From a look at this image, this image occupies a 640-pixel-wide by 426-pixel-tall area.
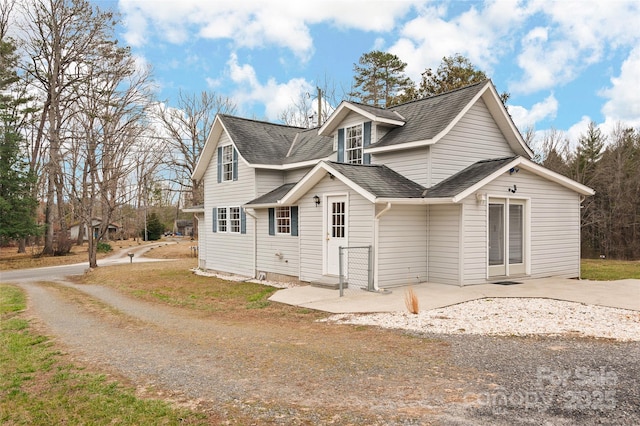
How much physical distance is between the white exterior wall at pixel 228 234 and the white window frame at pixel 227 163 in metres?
0.23

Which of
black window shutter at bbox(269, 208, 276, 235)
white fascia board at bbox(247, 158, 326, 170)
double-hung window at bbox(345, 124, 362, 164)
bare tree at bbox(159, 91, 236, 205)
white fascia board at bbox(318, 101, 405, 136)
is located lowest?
black window shutter at bbox(269, 208, 276, 235)

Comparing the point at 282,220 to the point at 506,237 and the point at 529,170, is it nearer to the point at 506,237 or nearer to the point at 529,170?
the point at 506,237

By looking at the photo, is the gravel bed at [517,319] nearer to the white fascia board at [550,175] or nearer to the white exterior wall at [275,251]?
the white fascia board at [550,175]

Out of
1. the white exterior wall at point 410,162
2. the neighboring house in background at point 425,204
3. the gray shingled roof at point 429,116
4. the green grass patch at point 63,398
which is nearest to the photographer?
the green grass patch at point 63,398

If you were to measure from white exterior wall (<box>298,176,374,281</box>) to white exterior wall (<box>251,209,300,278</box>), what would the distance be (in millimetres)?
1010

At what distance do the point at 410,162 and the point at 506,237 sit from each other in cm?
343

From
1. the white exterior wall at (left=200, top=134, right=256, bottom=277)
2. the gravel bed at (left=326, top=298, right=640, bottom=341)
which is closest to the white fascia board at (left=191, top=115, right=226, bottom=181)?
the white exterior wall at (left=200, top=134, right=256, bottom=277)

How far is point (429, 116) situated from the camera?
1373 cm

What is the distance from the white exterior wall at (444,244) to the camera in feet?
38.3

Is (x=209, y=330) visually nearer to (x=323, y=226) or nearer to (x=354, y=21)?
(x=323, y=226)

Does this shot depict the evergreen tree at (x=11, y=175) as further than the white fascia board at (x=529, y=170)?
Yes

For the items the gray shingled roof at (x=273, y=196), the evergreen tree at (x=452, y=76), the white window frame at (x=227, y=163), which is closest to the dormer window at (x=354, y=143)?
the gray shingled roof at (x=273, y=196)

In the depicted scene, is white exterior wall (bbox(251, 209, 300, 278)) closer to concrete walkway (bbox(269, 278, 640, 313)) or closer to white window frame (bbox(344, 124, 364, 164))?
Answer: concrete walkway (bbox(269, 278, 640, 313))

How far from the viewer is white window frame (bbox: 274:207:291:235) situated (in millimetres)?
15125
